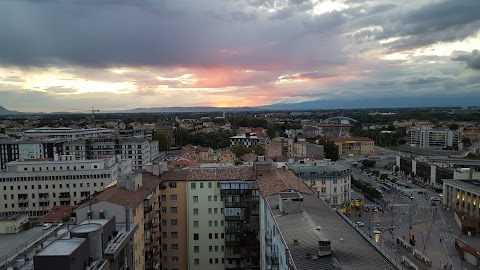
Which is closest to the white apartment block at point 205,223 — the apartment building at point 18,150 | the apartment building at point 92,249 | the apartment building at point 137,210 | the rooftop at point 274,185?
the apartment building at point 137,210

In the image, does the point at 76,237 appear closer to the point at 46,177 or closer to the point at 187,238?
the point at 187,238

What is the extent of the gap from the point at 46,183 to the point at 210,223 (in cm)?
2690

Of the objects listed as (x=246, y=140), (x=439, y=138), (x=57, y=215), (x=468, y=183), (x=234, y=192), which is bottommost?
(x=439, y=138)

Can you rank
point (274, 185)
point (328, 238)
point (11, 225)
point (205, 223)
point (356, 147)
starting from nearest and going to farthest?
1. point (328, 238)
2. point (11, 225)
3. point (274, 185)
4. point (205, 223)
5. point (356, 147)

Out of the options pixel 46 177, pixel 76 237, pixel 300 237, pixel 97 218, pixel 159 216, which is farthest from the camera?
pixel 46 177

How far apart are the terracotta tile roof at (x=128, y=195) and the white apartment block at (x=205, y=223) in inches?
133

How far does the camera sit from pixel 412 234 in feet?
134

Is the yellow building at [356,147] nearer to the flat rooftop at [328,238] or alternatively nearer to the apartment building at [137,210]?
the apartment building at [137,210]

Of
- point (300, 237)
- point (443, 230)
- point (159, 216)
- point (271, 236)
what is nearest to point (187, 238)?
point (159, 216)

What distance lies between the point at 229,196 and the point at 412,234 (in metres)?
22.0

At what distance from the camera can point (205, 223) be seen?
30484mm

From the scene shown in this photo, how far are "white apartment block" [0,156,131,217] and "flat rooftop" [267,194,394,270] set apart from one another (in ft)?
106

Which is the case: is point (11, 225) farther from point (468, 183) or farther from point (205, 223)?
point (468, 183)

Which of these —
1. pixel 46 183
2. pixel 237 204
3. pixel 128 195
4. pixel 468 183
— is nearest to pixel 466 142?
pixel 468 183
